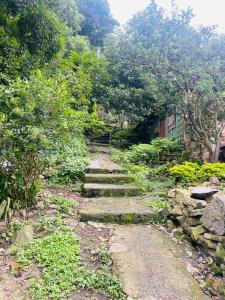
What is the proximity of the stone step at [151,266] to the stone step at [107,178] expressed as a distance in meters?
2.10

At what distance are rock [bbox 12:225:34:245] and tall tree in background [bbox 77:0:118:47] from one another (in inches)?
613

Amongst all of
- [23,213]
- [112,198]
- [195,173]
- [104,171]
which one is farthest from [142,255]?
[104,171]

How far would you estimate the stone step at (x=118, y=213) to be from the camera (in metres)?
4.10

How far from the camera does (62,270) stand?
2.67m

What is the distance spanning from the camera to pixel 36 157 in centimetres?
381

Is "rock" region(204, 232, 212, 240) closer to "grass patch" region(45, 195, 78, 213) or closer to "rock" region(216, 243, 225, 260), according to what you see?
"rock" region(216, 243, 225, 260)

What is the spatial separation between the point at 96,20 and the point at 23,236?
19.7m

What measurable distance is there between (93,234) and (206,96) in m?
5.11

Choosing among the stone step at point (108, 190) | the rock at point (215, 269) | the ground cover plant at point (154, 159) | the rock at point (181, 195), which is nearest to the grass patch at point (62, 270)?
the rock at point (215, 269)

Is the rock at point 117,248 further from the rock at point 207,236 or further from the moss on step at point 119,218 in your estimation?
the rock at point 207,236

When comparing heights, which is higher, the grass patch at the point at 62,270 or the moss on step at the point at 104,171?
the moss on step at the point at 104,171

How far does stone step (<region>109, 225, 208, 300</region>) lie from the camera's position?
249cm

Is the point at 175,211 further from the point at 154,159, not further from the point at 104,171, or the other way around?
the point at 154,159

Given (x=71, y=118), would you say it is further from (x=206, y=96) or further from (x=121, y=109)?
(x=121, y=109)
